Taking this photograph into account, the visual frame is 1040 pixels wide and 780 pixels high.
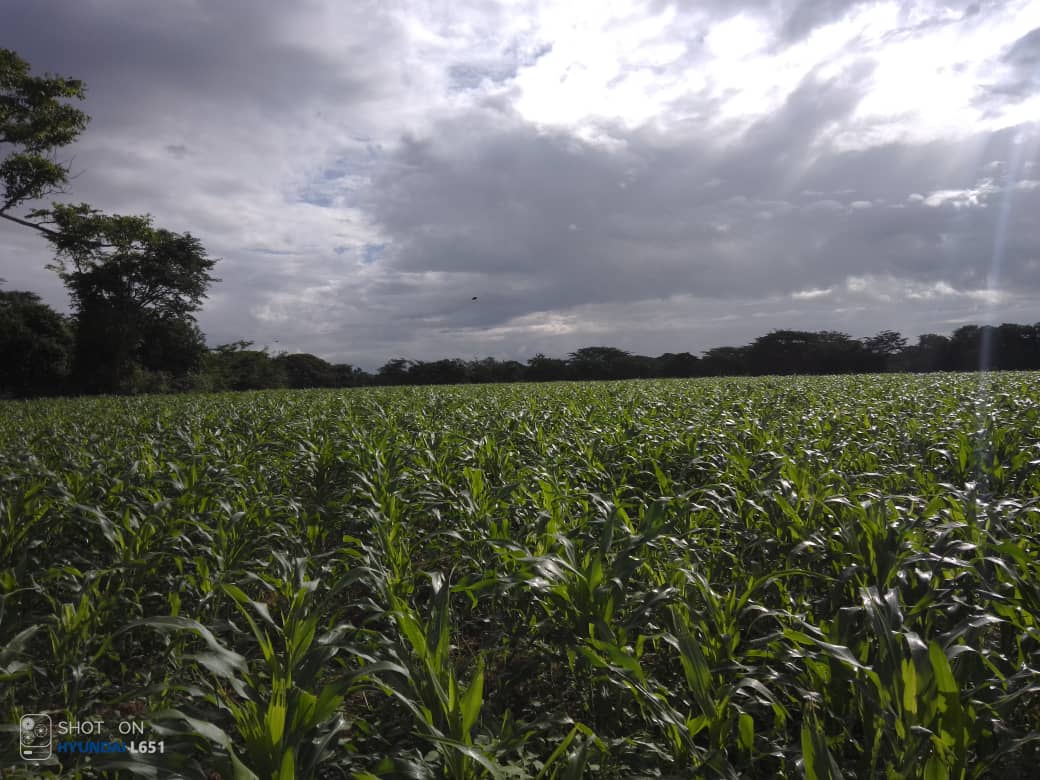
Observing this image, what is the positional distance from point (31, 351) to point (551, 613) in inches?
1523

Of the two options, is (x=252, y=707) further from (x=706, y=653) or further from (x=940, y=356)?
(x=940, y=356)

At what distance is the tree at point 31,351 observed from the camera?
1182 inches

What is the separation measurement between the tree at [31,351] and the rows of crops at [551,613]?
3217 cm

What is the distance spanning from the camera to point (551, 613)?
2.65 meters

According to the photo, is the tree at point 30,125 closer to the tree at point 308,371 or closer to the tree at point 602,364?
the tree at point 308,371

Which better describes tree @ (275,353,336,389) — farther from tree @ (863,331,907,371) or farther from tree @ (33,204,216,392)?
tree @ (863,331,907,371)

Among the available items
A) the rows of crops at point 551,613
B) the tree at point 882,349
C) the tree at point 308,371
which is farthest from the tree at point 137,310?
the tree at point 882,349

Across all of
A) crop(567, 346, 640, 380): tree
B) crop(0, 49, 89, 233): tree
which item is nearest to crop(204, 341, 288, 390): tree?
crop(0, 49, 89, 233): tree

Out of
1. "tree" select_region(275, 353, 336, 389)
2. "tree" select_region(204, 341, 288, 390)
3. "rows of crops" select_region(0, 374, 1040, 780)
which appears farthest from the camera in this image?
→ "tree" select_region(275, 353, 336, 389)

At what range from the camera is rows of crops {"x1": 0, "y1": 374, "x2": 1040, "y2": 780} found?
165cm

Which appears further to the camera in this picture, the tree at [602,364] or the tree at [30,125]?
the tree at [602,364]

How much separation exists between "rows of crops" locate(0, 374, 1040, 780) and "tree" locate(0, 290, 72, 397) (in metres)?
32.2

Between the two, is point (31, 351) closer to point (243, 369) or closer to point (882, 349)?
point (243, 369)

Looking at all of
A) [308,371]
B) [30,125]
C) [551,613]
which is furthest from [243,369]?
[551,613]
